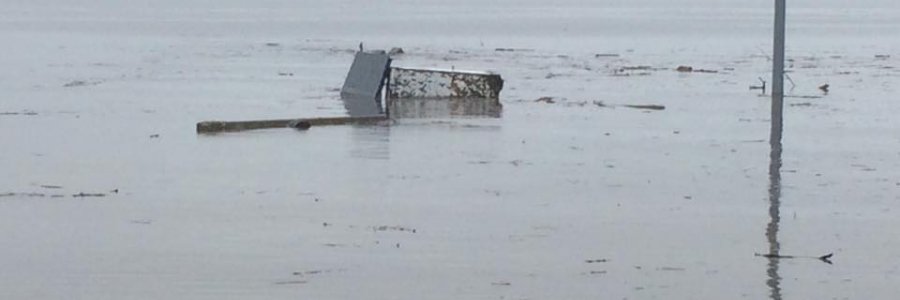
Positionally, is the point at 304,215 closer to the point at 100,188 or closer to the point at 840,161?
the point at 100,188

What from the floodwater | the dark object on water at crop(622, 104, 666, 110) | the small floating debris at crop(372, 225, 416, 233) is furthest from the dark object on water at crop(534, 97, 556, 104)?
the small floating debris at crop(372, 225, 416, 233)

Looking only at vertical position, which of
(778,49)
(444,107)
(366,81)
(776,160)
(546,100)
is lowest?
(546,100)

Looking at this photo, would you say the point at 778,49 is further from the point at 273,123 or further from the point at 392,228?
the point at 392,228

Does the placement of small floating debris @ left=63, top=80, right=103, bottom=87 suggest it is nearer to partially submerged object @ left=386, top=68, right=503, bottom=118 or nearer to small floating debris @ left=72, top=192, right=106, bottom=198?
partially submerged object @ left=386, top=68, right=503, bottom=118

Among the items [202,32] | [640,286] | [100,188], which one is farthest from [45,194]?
[202,32]

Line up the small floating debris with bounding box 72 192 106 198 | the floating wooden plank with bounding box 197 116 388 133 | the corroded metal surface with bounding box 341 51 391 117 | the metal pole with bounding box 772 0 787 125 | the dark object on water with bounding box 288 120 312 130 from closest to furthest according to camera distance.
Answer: the small floating debris with bounding box 72 192 106 198 < the floating wooden plank with bounding box 197 116 388 133 < the dark object on water with bounding box 288 120 312 130 < the metal pole with bounding box 772 0 787 125 < the corroded metal surface with bounding box 341 51 391 117

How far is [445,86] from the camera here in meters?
22.6

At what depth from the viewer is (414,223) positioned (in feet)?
38.8

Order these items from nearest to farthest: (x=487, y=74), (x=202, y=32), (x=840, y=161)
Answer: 1. (x=840, y=161)
2. (x=487, y=74)
3. (x=202, y=32)

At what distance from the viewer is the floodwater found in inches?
387

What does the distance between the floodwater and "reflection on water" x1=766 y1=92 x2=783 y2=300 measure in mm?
32

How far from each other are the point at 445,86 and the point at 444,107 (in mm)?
1216

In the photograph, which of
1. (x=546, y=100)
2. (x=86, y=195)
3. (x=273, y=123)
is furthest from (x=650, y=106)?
(x=86, y=195)

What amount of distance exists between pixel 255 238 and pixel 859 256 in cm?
329
